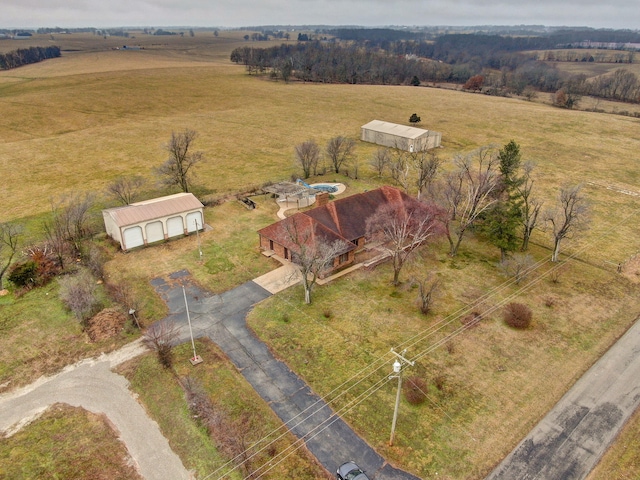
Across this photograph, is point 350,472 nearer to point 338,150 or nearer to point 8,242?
point 8,242

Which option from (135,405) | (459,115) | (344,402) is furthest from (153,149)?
(459,115)

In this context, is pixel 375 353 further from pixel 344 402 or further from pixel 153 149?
pixel 153 149

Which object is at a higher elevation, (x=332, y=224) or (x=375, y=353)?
(x=332, y=224)

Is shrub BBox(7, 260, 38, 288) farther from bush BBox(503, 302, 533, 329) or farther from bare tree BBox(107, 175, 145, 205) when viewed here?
bush BBox(503, 302, 533, 329)

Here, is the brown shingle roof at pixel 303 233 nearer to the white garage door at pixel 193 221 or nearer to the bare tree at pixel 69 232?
the white garage door at pixel 193 221

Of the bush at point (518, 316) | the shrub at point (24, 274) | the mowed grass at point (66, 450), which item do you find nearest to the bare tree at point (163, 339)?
the mowed grass at point (66, 450)

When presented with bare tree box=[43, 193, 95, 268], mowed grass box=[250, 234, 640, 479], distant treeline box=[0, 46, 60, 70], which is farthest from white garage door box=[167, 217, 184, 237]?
distant treeline box=[0, 46, 60, 70]
